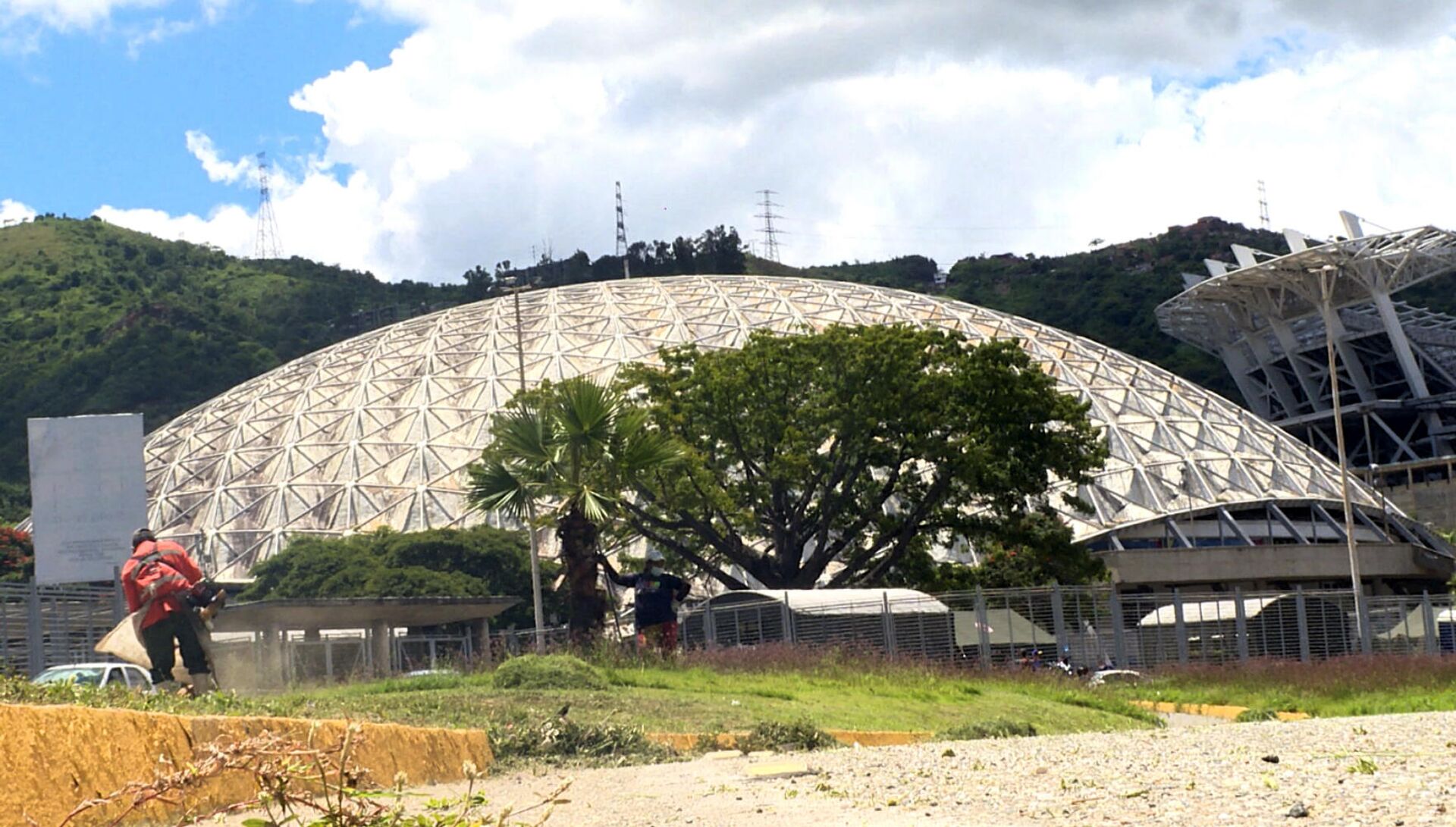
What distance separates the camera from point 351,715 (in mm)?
11422

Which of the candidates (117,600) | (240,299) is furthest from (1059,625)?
(240,299)

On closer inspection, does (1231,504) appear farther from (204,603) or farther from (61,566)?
(204,603)

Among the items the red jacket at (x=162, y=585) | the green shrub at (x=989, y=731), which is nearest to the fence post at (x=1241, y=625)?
the green shrub at (x=989, y=731)

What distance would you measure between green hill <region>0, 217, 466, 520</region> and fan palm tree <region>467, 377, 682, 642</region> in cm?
5569

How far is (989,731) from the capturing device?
50.7 ft

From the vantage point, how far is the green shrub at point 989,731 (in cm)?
1530

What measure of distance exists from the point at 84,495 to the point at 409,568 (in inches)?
999

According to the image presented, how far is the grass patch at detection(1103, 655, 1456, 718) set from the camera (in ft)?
73.5

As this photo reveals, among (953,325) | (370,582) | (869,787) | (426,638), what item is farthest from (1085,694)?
(953,325)

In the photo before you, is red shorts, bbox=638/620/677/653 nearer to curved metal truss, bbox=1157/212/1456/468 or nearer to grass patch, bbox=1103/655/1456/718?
grass patch, bbox=1103/655/1456/718

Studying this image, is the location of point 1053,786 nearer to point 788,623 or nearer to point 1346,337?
point 788,623

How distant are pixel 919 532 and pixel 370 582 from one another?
644 inches

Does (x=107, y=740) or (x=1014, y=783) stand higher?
(x=107, y=740)

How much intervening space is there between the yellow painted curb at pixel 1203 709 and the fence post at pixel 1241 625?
27.2 feet
